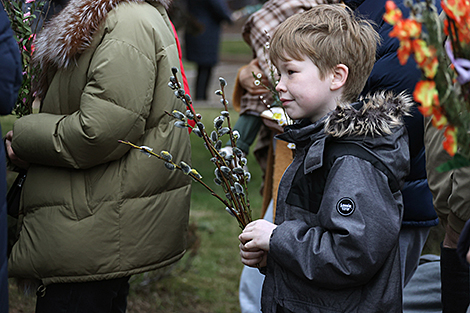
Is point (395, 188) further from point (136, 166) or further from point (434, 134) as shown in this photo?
point (136, 166)

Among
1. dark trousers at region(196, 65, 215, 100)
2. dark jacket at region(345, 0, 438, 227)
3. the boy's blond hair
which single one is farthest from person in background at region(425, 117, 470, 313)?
dark trousers at region(196, 65, 215, 100)

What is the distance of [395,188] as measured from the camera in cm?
167

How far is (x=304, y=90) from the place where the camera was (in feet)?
5.79

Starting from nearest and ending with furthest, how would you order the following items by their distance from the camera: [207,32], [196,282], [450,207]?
[450,207] → [196,282] → [207,32]

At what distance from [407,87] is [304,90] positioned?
460 mm

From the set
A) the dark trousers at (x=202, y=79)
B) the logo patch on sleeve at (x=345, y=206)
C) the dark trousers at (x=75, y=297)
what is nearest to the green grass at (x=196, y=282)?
the dark trousers at (x=75, y=297)

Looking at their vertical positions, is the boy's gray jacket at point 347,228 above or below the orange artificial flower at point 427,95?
below

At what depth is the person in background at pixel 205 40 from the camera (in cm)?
1070

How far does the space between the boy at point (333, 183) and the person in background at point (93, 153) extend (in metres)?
0.49

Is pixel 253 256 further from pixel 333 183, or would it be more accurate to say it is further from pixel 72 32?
pixel 72 32

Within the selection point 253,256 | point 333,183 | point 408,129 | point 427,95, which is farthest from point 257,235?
point 427,95

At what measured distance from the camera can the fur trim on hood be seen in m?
1.97

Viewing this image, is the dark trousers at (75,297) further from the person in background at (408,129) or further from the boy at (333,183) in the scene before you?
the person in background at (408,129)

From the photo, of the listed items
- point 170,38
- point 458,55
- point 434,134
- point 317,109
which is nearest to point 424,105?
point 458,55
